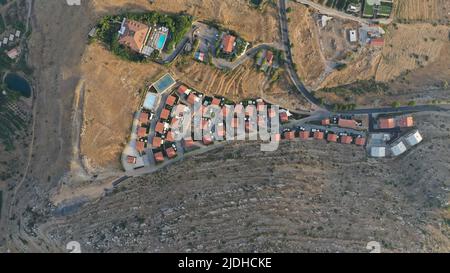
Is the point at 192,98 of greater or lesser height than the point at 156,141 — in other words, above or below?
above

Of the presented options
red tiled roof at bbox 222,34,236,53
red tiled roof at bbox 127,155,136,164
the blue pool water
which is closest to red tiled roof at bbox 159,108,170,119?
red tiled roof at bbox 127,155,136,164

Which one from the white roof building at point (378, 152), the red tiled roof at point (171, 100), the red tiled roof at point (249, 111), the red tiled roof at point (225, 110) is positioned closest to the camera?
the white roof building at point (378, 152)

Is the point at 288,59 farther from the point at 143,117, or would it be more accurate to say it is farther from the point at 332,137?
the point at 143,117

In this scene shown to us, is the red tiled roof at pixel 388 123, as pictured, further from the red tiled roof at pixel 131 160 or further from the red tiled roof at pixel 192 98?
the red tiled roof at pixel 131 160

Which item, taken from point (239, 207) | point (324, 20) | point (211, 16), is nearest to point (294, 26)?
point (324, 20)

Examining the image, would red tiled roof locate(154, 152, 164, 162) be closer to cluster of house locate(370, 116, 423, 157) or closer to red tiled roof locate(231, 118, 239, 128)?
red tiled roof locate(231, 118, 239, 128)

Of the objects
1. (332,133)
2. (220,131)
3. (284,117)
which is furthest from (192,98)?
(332,133)

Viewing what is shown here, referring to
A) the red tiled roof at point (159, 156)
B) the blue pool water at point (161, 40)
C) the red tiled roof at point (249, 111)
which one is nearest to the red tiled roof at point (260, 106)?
the red tiled roof at point (249, 111)
